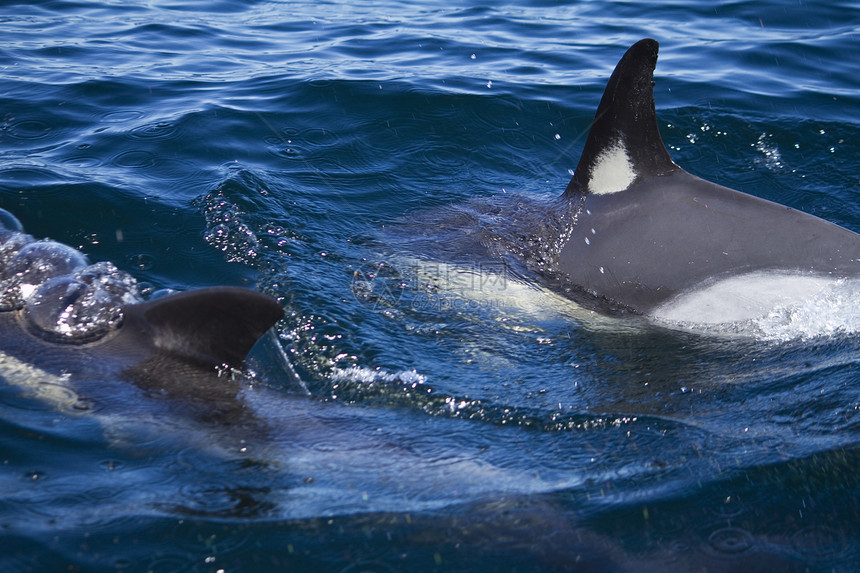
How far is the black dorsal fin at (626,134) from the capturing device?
19.3 feet

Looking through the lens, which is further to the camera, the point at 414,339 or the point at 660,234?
the point at 660,234

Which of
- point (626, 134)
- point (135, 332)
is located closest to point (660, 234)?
point (626, 134)

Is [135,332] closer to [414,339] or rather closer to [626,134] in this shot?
[414,339]

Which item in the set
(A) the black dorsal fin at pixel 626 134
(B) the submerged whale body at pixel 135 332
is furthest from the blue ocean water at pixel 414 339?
(A) the black dorsal fin at pixel 626 134

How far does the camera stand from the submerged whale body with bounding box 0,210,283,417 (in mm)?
4230

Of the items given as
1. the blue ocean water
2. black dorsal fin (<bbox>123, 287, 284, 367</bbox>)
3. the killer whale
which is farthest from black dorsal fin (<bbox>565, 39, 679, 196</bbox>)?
black dorsal fin (<bbox>123, 287, 284, 367</bbox>)

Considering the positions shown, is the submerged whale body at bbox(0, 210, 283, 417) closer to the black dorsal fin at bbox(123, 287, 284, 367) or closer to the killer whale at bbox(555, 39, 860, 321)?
the black dorsal fin at bbox(123, 287, 284, 367)

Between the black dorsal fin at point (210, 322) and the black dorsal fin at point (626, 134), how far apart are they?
2.96 metres

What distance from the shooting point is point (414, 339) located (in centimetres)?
551

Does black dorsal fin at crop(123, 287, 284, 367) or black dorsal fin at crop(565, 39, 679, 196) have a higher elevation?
black dorsal fin at crop(565, 39, 679, 196)

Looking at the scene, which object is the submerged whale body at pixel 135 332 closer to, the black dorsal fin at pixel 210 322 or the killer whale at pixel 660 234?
the black dorsal fin at pixel 210 322

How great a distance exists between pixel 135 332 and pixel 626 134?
3.57 m

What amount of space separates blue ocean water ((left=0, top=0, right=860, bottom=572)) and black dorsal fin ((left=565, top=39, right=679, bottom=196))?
92 cm

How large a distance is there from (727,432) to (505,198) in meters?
4.01
